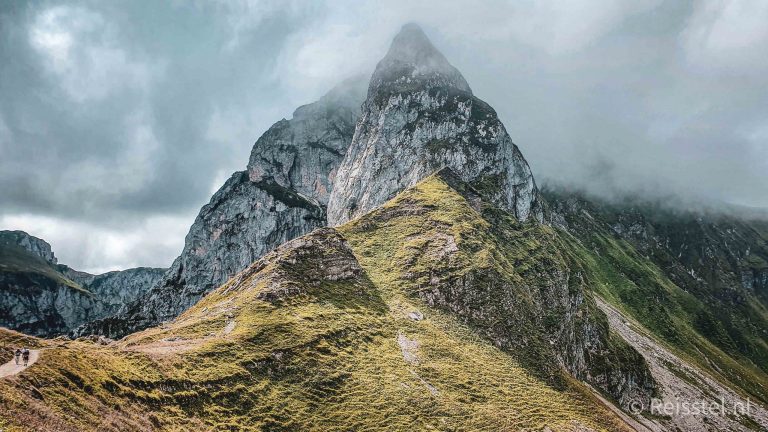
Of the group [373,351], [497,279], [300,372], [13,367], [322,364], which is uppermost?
[497,279]

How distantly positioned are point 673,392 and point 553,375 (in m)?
118

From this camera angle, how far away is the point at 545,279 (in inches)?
6471

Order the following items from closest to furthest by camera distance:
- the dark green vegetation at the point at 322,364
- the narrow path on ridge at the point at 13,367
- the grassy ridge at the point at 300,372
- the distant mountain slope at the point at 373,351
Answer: the narrow path on ridge at the point at 13,367 < the grassy ridge at the point at 300,372 < the dark green vegetation at the point at 322,364 < the distant mountain slope at the point at 373,351

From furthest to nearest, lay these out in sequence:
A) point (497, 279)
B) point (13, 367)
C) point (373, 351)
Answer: point (497, 279) < point (373, 351) < point (13, 367)

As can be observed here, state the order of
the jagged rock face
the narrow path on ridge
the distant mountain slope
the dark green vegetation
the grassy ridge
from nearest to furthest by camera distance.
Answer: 1. the narrow path on ridge
2. the grassy ridge
3. the dark green vegetation
4. the distant mountain slope
5. the jagged rock face

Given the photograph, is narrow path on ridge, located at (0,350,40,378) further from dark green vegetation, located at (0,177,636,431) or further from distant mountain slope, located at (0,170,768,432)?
distant mountain slope, located at (0,170,768,432)

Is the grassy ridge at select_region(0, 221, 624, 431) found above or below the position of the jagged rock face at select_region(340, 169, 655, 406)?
below

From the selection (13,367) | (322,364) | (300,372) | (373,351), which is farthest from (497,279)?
(13,367)

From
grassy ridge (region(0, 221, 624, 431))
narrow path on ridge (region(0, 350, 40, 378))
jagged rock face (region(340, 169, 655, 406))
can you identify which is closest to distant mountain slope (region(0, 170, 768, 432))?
grassy ridge (region(0, 221, 624, 431))

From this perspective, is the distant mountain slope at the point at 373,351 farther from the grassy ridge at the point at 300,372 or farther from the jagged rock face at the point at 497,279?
the jagged rock face at the point at 497,279

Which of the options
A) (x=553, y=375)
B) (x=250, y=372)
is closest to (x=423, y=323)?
(x=553, y=375)

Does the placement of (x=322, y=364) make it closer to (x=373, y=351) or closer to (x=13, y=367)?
(x=373, y=351)

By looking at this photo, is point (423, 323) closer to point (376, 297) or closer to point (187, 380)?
point (376, 297)

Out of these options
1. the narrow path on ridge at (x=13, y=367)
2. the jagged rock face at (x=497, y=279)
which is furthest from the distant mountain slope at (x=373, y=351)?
the narrow path on ridge at (x=13, y=367)
